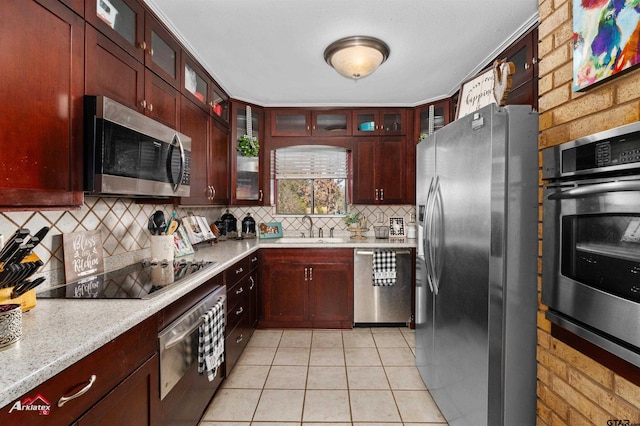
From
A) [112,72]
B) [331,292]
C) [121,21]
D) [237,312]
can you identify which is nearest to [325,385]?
[237,312]

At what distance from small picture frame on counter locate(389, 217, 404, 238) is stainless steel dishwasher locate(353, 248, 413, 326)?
53cm

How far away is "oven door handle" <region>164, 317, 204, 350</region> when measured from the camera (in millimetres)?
1437

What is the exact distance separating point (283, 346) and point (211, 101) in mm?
2341

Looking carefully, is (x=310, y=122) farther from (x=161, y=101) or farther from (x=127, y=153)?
(x=127, y=153)

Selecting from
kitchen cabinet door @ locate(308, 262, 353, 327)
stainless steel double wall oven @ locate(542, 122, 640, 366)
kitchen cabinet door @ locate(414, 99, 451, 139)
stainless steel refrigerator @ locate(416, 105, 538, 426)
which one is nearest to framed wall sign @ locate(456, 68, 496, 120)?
stainless steel refrigerator @ locate(416, 105, 538, 426)

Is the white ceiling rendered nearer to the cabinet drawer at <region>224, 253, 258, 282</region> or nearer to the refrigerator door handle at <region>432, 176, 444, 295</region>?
the refrigerator door handle at <region>432, 176, 444, 295</region>

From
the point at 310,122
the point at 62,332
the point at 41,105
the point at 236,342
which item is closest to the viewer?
the point at 62,332

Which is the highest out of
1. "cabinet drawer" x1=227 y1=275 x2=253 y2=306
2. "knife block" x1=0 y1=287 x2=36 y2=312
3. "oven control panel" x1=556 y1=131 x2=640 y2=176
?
"oven control panel" x1=556 y1=131 x2=640 y2=176

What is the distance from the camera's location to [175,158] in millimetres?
1950

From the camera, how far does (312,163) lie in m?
3.92

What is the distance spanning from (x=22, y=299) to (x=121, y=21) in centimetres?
141

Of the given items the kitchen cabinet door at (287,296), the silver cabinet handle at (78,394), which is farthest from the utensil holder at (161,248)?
the kitchen cabinet door at (287,296)

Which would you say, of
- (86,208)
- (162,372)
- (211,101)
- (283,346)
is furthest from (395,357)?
(211,101)

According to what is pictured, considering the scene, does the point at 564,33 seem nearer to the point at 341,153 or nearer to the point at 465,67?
the point at 465,67
